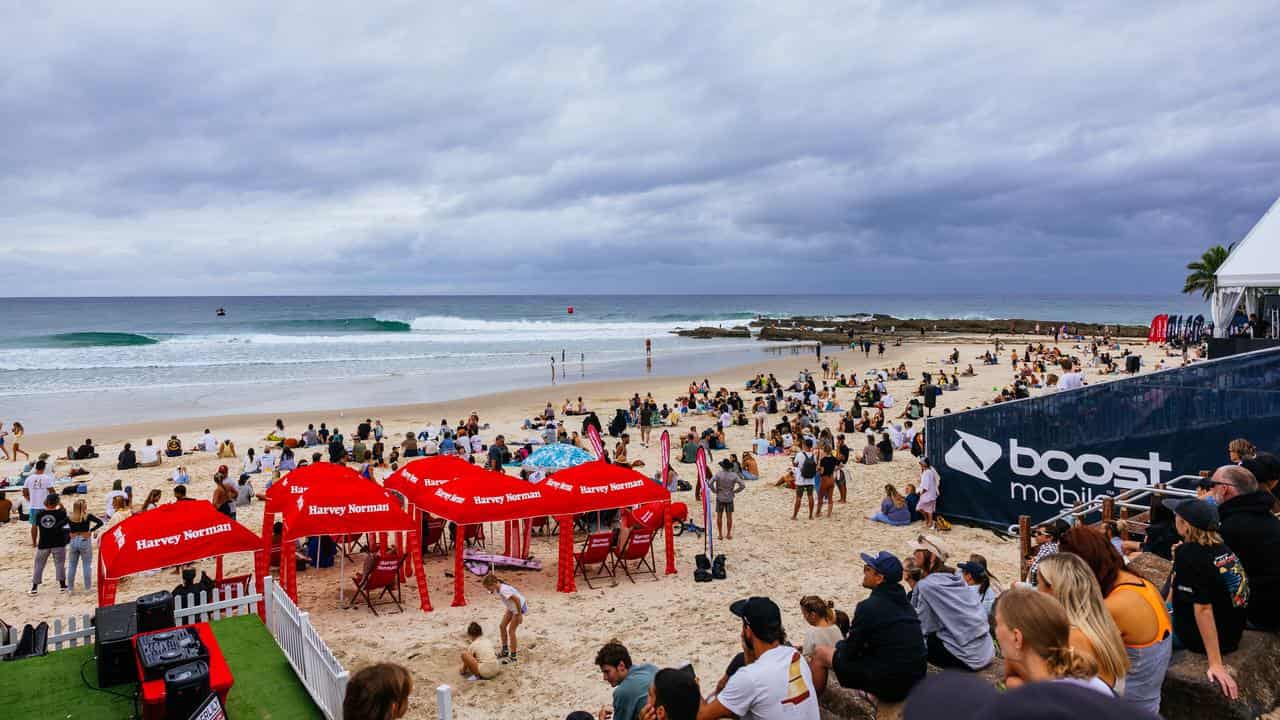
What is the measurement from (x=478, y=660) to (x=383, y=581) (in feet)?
8.86

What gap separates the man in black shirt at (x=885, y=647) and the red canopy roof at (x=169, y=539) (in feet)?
23.6

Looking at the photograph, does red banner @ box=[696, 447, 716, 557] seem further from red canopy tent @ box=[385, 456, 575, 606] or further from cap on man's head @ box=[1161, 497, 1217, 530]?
cap on man's head @ box=[1161, 497, 1217, 530]

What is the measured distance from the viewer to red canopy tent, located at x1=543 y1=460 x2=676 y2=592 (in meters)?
10.8

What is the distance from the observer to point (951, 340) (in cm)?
6303

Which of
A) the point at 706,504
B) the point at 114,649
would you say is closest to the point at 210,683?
the point at 114,649

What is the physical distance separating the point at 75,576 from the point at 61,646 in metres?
5.18

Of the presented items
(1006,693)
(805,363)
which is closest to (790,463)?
(1006,693)

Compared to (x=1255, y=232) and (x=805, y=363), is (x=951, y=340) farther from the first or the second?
(x=1255, y=232)

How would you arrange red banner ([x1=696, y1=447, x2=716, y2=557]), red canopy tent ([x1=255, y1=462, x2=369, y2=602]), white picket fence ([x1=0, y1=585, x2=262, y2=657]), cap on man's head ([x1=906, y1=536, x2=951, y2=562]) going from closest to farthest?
cap on man's head ([x1=906, y1=536, x2=951, y2=562])
white picket fence ([x1=0, y1=585, x2=262, y2=657])
red canopy tent ([x1=255, y1=462, x2=369, y2=602])
red banner ([x1=696, y1=447, x2=716, y2=557])

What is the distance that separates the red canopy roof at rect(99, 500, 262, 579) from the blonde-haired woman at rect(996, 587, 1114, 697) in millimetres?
8475

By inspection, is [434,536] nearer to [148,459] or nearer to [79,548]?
[79,548]

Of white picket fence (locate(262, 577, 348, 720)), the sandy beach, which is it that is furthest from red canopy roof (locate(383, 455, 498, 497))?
white picket fence (locate(262, 577, 348, 720))

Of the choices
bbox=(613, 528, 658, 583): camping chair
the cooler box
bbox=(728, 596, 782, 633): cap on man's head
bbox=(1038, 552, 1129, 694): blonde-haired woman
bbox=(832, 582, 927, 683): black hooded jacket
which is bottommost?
bbox=(613, 528, 658, 583): camping chair

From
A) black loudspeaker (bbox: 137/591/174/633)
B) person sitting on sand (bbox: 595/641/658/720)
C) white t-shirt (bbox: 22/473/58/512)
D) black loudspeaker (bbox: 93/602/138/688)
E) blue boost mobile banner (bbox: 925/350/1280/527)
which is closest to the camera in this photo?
person sitting on sand (bbox: 595/641/658/720)
